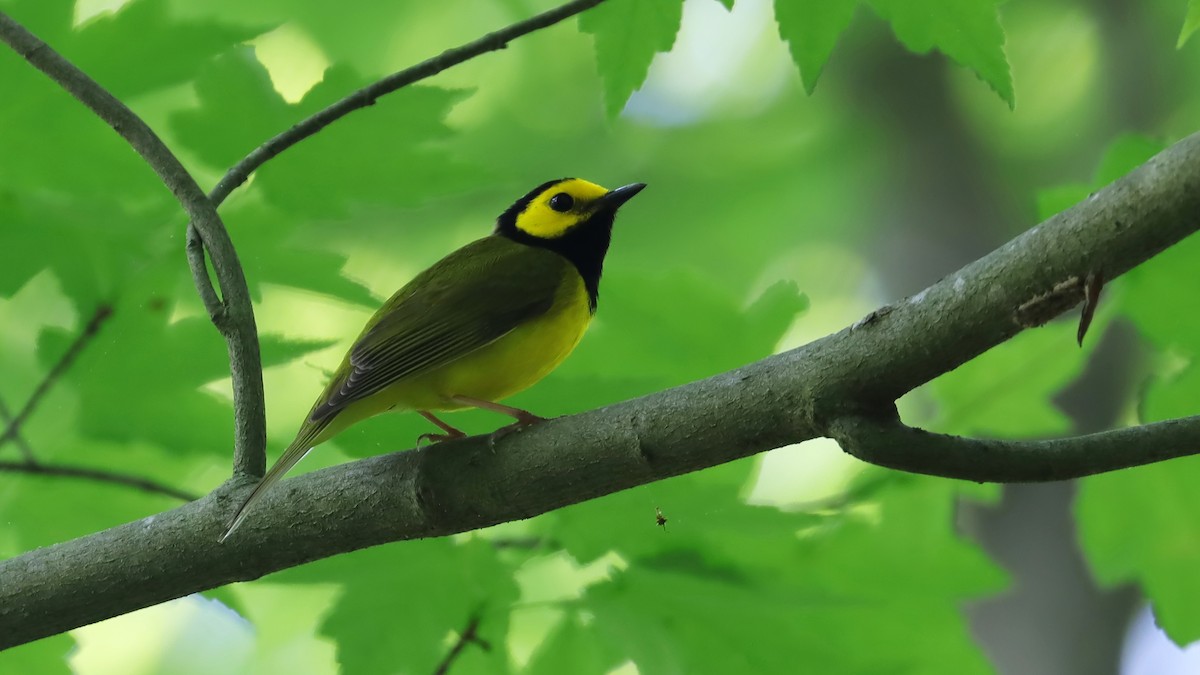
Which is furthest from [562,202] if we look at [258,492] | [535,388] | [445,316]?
[258,492]

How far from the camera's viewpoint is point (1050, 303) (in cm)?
202

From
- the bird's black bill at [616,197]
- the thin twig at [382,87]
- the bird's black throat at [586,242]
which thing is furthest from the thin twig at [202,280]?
the bird's black bill at [616,197]

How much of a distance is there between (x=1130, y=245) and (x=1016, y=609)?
6.01 m

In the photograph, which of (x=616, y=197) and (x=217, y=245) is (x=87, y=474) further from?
(x=616, y=197)

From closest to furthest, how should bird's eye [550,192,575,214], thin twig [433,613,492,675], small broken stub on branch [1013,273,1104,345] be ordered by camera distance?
small broken stub on branch [1013,273,1104,345] < thin twig [433,613,492,675] < bird's eye [550,192,575,214]

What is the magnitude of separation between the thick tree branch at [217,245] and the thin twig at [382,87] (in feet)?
0.26

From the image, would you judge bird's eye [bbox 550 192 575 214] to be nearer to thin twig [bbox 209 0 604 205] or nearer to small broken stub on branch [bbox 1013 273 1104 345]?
thin twig [bbox 209 0 604 205]

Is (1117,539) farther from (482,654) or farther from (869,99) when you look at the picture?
(869,99)

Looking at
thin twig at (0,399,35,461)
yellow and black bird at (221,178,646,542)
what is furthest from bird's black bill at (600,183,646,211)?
thin twig at (0,399,35,461)

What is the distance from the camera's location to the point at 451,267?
4.15 m

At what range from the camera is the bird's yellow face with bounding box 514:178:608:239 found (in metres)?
4.86

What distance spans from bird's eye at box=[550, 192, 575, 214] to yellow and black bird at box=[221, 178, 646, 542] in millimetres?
690

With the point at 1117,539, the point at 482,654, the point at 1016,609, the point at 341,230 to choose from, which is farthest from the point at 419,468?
the point at 341,230

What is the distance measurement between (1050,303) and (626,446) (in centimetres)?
87
